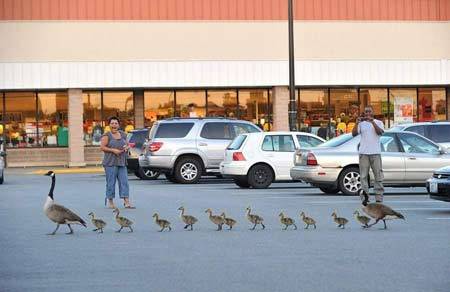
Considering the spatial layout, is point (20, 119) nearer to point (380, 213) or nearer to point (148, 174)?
point (148, 174)

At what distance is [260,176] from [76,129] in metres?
18.6

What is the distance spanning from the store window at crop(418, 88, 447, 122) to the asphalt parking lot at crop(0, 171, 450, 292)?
26982mm

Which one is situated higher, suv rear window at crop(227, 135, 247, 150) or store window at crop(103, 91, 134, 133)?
store window at crop(103, 91, 134, 133)

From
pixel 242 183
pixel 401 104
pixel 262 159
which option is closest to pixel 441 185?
pixel 262 159

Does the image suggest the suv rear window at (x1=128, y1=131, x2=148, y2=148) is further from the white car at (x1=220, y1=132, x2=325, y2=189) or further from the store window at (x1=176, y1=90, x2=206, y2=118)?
the store window at (x1=176, y1=90, x2=206, y2=118)

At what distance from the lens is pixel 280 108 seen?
149 feet

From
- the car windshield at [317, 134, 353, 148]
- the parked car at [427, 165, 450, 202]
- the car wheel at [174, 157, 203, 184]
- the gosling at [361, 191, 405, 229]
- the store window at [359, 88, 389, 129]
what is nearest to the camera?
the gosling at [361, 191, 405, 229]

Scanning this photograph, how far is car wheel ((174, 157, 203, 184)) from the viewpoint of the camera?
29984 mm

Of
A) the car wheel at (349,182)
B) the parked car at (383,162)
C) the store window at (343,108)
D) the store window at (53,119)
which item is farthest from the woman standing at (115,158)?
the store window at (343,108)

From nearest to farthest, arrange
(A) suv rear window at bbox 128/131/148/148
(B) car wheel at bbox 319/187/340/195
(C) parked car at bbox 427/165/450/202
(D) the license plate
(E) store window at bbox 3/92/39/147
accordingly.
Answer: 1. (C) parked car at bbox 427/165/450/202
2. (D) the license plate
3. (B) car wheel at bbox 319/187/340/195
4. (A) suv rear window at bbox 128/131/148/148
5. (E) store window at bbox 3/92/39/147

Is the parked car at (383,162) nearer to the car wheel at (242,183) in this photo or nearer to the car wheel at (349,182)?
the car wheel at (349,182)

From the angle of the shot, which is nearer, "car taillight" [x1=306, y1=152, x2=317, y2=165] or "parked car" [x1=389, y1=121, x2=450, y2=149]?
"car taillight" [x1=306, y1=152, x2=317, y2=165]

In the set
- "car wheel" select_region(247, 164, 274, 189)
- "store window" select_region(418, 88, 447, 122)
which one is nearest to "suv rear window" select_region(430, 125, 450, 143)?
"car wheel" select_region(247, 164, 274, 189)

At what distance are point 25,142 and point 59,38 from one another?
4.75 metres
